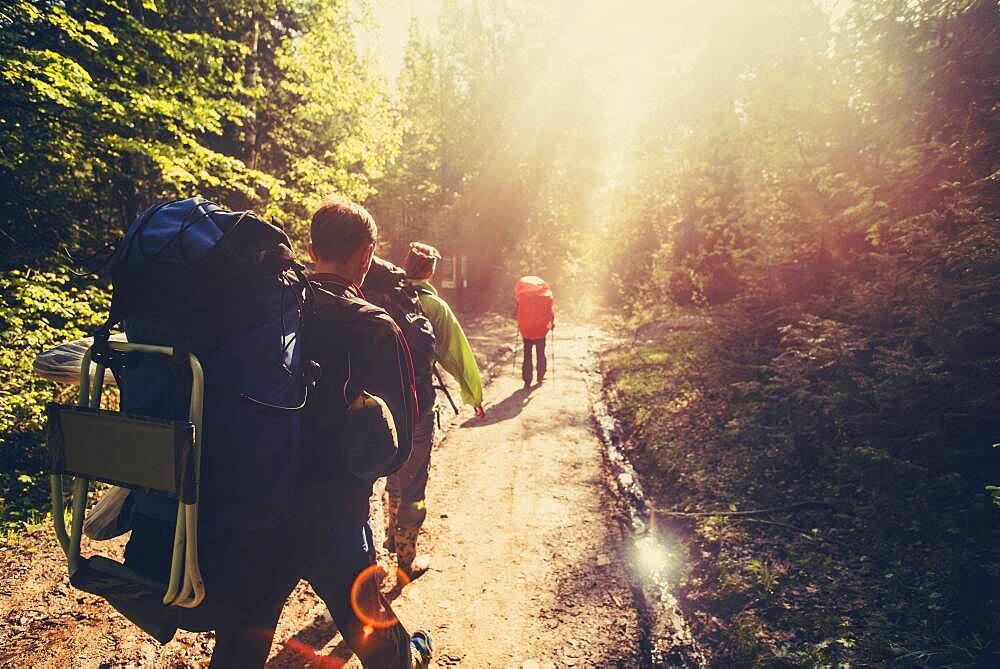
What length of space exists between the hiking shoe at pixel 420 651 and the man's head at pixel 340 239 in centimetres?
183

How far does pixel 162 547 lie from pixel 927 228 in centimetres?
659

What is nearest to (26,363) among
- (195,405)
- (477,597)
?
(477,597)

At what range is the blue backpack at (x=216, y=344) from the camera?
1.58m

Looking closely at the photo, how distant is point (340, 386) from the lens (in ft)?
6.23

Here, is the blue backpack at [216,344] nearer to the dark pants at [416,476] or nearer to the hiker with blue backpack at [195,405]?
A: the hiker with blue backpack at [195,405]

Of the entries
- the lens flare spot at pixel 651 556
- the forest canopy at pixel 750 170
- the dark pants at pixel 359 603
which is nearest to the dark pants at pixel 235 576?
the dark pants at pixel 359 603

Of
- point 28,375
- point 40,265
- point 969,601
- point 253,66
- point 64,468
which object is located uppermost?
point 253,66

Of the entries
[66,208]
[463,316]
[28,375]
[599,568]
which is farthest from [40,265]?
[463,316]

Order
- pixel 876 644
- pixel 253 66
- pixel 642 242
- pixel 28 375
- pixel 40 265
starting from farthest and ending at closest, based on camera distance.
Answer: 1. pixel 642 242
2. pixel 253 66
3. pixel 40 265
4. pixel 28 375
5. pixel 876 644

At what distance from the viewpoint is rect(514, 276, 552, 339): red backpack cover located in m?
10.1

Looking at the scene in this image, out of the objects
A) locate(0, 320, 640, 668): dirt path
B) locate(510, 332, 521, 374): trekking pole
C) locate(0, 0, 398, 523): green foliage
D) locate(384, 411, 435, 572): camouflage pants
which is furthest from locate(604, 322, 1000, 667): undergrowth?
locate(0, 0, 398, 523): green foliage

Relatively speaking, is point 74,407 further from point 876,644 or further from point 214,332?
point 876,644

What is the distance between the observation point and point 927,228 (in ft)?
16.5

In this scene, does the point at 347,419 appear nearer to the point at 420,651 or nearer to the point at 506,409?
the point at 420,651
